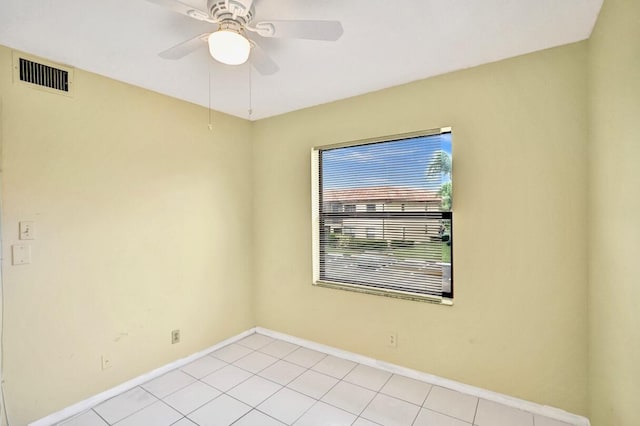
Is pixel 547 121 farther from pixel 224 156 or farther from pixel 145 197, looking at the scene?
pixel 145 197

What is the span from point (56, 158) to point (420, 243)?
2.75 meters

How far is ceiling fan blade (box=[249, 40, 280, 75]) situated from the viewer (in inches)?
62.1

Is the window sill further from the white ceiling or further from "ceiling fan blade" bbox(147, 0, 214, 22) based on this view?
"ceiling fan blade" bbox(147, 0, 214, 22)

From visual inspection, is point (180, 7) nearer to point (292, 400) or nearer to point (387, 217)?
point (387, 217)

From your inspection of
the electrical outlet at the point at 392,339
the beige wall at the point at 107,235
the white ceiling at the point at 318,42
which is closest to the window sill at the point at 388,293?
the electrical outlet at the point at 392,339

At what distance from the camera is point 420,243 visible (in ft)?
8.34

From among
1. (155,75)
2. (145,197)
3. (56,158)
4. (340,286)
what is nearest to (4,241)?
(56,158)

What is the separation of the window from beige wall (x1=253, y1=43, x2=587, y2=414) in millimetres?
106

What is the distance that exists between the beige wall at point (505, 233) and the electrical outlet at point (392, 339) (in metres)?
0.05

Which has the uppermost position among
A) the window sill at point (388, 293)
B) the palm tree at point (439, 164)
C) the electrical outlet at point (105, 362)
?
the palm tree at point (439, 164)

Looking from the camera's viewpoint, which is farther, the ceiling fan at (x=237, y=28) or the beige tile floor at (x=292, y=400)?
the beige tile floor at (x=292, y=400)

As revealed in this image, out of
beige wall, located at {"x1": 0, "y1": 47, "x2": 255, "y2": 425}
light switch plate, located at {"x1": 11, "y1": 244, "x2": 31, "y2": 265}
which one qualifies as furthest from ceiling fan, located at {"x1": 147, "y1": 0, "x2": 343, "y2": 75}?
light switch plate, located at {"x1": 11, "y1": 244, "x2": 31, "y2": 265}

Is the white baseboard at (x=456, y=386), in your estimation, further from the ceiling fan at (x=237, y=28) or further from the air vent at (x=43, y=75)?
the air vent at (x=43, y=75)

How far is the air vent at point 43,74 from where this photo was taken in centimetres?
195
